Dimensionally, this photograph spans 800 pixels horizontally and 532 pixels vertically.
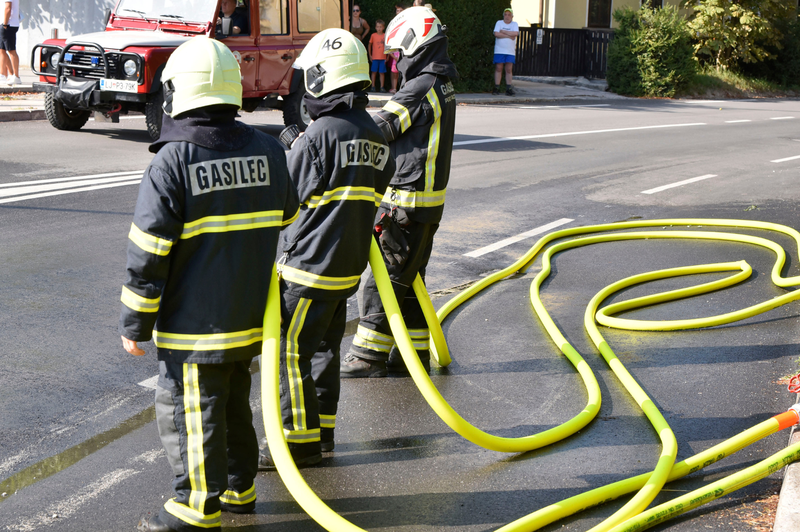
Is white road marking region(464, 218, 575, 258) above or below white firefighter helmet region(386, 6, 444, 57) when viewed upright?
below

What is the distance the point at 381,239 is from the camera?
4.61 metres

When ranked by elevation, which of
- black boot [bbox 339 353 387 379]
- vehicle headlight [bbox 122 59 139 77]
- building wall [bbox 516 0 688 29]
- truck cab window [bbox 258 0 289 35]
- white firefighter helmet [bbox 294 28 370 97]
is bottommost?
black boot [bbox 339 353 387 379]

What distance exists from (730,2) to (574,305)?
26343 mm

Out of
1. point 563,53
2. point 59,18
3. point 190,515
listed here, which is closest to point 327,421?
point 190,515

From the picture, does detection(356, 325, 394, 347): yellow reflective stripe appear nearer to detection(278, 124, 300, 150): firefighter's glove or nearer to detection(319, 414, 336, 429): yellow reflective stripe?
detection(319, 414, 336, 429): yellow reflective stripe

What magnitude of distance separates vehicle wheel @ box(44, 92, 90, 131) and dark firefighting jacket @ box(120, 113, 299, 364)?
10.9 metres

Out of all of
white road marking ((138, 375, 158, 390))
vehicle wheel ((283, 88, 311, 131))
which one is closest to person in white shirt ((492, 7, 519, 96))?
vehicle wheel ((283, 88, 311, 131))

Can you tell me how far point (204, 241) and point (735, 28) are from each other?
29.8m

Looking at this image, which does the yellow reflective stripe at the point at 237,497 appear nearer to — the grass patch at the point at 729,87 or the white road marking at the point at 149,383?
the white road marking at the point at 149,383

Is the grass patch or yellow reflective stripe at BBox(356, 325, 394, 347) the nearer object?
yellow reflective stripe at BBox(356, 325, 394, 347)

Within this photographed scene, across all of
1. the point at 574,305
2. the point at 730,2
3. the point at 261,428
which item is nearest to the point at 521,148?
the point at 574,305

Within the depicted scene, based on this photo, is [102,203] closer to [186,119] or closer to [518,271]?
[518,271]

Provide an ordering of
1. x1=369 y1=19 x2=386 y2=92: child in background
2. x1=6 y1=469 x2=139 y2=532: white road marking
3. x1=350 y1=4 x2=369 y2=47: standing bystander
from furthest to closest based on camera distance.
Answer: x1=369 y1=19 x2=386 y2=92: child in background, x1=350 y1=4 x2=369 y2=47: standing bystander, x1=6 y1=469 x2=139 y2=532: white road marking

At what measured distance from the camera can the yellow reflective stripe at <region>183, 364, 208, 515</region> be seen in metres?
2.98
